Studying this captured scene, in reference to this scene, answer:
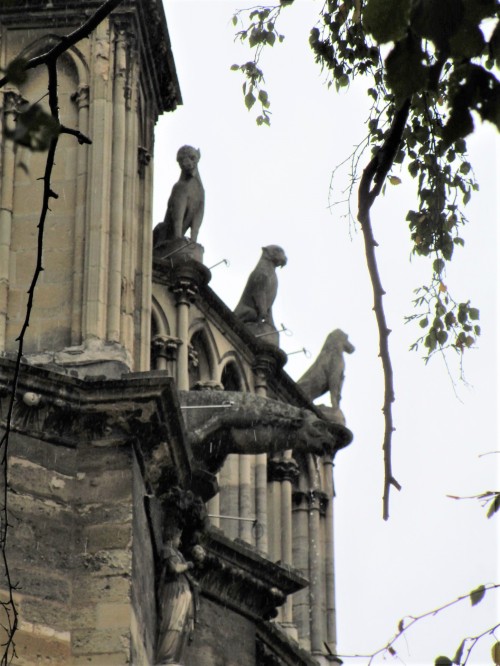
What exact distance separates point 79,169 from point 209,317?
21.3 ft

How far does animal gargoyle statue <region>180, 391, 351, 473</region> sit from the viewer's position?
16078 mm

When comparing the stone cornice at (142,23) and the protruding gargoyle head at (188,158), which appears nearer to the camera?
the stone cornice at (142,23)

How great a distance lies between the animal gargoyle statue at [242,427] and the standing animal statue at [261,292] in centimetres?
785

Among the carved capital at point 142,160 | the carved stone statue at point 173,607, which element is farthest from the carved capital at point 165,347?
the carved stone statue at point 173,607

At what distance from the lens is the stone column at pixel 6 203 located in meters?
15.3

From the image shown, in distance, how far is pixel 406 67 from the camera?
227 inches

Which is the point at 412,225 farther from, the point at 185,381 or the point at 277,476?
the point at 277,476

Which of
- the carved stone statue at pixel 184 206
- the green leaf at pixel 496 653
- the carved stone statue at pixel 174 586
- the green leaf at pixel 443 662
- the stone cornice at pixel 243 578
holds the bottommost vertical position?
the green leaf at pixel 443 662

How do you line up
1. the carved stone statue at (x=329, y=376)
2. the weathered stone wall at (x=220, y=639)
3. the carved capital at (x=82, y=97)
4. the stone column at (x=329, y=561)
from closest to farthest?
1. the carved capital at (x=82, y=97)
2. the weathered stone wall at (x=220, y=639)
3. the stone column at (x=329, y=561)
4. the carved stone statue at (x=329, y=376)

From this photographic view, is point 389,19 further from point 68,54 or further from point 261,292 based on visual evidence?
point 261,292

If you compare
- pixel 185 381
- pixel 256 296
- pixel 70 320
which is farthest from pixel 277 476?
pixel 70 320

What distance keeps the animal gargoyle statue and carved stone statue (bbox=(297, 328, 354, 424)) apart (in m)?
9.13

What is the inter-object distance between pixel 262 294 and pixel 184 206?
287 centimetres

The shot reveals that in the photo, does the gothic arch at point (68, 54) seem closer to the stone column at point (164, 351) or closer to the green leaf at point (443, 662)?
the stone column at point (164, 351)
